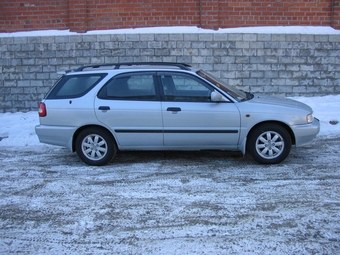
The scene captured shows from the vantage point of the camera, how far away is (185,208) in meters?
5.21

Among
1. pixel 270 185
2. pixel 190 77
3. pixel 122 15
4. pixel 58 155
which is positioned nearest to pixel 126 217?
pixel 270 185

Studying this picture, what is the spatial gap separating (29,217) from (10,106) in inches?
310

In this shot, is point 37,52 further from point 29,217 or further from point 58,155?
point 29,217

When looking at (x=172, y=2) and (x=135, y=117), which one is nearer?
(x=135, y=117)

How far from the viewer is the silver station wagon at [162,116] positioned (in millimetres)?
6961

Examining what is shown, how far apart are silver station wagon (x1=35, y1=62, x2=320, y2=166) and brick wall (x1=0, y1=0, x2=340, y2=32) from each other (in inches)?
202

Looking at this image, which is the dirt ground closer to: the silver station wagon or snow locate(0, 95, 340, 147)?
the silver station wagon

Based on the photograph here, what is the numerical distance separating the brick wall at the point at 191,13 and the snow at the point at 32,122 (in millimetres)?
2328

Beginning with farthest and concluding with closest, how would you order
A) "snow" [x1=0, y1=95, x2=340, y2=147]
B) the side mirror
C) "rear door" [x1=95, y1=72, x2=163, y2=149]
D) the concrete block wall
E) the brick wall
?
1. the brick wall
2. the concrete block wall
3. "snow" [x1=0, y1=95, x2=340, y2=147]
4. "rear door" [x1=95, y1=72, x2=163, y2=149]
5. the side mirror

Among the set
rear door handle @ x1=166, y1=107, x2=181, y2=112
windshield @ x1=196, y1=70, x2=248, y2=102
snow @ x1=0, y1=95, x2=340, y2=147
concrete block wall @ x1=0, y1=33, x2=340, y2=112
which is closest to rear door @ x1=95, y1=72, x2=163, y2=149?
rear door handle @ x1=166, y1=107, x2=181, y2=112

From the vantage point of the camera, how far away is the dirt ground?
170 inches

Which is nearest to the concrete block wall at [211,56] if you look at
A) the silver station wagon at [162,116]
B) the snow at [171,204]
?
the snow at [171,204]

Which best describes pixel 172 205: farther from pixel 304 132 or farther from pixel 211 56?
pixel 211 56

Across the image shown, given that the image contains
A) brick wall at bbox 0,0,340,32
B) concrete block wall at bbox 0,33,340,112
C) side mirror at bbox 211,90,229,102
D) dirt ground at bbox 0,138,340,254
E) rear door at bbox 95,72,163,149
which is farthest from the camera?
brick wall at bbox 0,0,340,32
